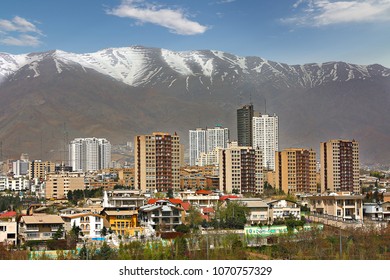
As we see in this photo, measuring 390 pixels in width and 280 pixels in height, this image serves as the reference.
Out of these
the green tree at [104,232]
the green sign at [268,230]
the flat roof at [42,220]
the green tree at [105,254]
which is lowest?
the green tree at [104,232]

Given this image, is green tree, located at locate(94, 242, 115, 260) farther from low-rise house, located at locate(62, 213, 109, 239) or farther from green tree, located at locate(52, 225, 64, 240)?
low-rise house, located at locate(62, 213, 109, 239)

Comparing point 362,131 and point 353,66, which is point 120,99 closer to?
point 362,131

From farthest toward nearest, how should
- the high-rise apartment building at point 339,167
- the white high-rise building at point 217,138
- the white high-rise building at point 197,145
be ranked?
the white high-rise building at point 217,138 → the white high-rise building at point 197,145 → the high-rise apartment building at point 339,167

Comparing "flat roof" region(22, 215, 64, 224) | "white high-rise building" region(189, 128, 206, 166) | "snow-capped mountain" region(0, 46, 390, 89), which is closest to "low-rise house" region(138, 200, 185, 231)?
"flat roof" region(22, 215, 64, 224)

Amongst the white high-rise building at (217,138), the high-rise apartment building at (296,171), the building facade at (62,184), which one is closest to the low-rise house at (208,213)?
the high-rise apartment building at (296,171)

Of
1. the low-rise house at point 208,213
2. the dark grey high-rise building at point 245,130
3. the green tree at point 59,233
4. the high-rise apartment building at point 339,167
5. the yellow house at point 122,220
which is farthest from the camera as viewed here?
the dark grey high-rise building at point 245,130

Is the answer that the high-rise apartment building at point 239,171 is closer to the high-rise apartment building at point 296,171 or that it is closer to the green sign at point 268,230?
the high-rise apartment building at point 296,171

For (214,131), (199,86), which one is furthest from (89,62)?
(214,131)

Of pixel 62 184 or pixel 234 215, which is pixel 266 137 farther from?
pixel 234 215
